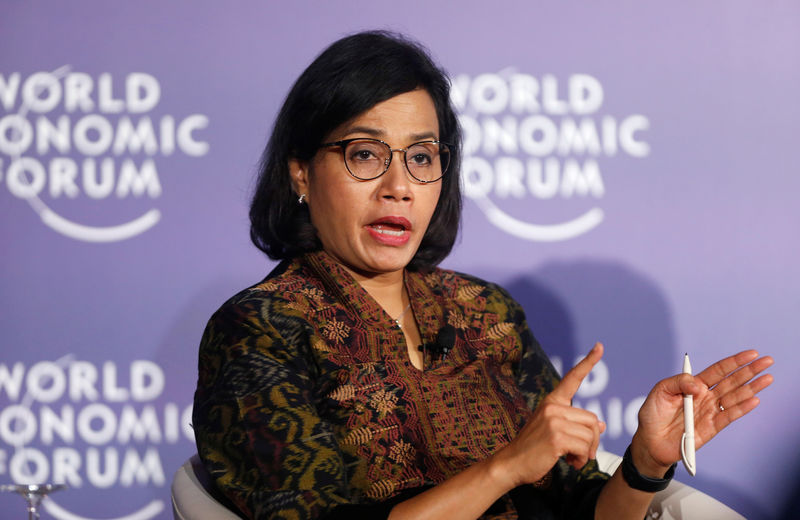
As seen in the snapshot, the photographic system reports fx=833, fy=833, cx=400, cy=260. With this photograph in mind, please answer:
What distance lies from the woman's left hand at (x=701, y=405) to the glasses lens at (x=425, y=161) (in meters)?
0.63

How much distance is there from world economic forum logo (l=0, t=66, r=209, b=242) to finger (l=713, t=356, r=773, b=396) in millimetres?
1859

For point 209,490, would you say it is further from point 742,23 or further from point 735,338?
point 742,23

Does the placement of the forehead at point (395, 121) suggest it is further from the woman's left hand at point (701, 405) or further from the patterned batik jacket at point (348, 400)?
the woman's left hand at point (701, 405)

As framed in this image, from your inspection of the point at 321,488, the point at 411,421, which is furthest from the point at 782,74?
the point at 321,488

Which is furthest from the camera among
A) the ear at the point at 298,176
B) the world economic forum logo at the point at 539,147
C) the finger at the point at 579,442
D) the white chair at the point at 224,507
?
the world economic forum logo at the point at 539,147

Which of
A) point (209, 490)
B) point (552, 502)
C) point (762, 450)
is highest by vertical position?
point (209, 490)

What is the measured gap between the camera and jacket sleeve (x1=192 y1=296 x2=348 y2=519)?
1.40 meters

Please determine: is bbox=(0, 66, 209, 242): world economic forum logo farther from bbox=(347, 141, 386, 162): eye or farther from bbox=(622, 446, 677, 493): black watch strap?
bbox=(622, 446, 677, 493): black watch strap

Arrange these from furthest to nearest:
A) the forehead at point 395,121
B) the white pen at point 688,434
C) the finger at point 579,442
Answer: the forehead at point 395,121, the white pen at point 688,434, the finger at point 579,442

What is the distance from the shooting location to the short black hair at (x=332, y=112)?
168 centimetres

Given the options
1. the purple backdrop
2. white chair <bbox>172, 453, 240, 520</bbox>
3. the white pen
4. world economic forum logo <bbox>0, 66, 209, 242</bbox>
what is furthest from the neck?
world economic forum logo <bbox>0, 66, 209, 242</bbox>

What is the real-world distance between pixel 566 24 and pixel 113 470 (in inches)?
83.3

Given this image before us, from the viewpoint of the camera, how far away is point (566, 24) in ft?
9.07

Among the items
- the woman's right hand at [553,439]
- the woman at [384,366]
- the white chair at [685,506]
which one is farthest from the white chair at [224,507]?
the woman's right hand at [553,439]
